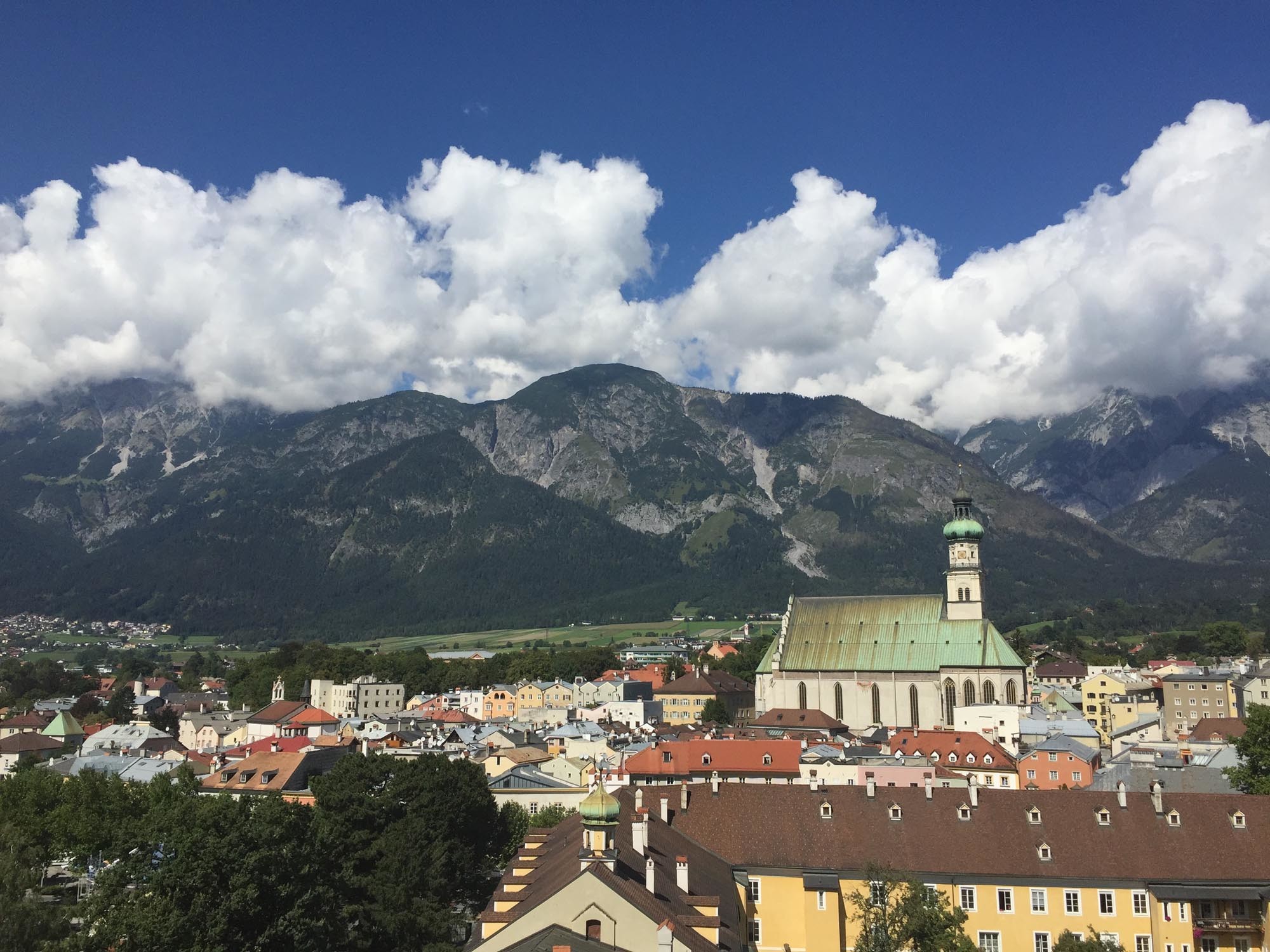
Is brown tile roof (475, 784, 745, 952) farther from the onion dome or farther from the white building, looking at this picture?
the white building

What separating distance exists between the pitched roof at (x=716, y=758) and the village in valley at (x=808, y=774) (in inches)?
9.1

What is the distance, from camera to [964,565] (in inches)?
4803

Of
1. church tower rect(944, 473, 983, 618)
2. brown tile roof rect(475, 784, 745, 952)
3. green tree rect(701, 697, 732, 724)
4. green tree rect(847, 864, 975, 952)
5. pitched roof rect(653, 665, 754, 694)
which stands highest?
church tower rect(944, 473, 983, 618)

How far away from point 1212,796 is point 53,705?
503 ft

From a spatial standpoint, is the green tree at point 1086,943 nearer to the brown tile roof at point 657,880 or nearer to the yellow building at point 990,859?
the yellow building at point 990,859

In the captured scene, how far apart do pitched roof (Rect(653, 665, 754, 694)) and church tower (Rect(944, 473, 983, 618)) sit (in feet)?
118

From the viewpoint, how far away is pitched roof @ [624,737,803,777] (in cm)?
7638

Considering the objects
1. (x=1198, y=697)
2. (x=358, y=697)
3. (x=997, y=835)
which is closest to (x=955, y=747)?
(x=997, y=835)

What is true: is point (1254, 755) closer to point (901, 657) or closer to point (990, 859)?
point (990, 859)

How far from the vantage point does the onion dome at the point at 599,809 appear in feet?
105

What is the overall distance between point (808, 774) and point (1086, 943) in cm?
3835

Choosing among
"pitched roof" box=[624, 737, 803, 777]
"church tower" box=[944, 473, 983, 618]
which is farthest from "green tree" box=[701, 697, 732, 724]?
"pitched roof" box=[624, 737, 803, 777]

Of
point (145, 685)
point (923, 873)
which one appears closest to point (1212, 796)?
point (923, 873)

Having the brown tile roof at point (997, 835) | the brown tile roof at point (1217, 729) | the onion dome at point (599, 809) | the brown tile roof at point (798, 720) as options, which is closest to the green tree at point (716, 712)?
the brown tile roof at point (798, 720)
